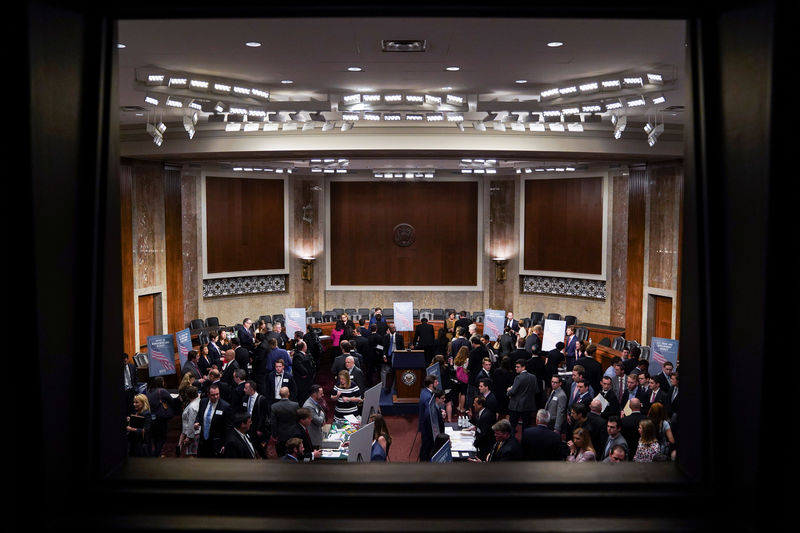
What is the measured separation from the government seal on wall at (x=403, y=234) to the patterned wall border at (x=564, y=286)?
374cm

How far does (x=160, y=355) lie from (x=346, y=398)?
390cm

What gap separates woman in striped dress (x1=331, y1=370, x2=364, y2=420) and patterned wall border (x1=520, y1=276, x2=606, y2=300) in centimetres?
1104

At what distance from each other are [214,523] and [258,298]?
1844cm

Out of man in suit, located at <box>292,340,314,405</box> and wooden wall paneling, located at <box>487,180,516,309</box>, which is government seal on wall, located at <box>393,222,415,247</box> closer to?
wooden wall paneling, located at <box>487,180,516,309</box>

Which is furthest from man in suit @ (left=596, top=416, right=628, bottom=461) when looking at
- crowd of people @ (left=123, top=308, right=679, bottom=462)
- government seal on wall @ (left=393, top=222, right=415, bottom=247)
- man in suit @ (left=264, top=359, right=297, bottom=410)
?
government seal on wall @ (left=393, top=222, right=415, bottom=247)

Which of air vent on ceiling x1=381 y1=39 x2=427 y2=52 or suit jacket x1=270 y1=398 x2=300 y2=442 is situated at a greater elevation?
air vent on ceiling x1=381 y1=39 x2=427 y2=52

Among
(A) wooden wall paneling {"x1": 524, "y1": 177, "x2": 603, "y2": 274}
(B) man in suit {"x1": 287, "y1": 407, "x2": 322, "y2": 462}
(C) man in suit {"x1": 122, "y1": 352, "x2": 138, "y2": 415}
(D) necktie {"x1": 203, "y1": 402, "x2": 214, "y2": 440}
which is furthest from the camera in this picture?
(A) wooden wall paneling {"x1": 524, "y1": 177, "x2": 603, "y2": 274}

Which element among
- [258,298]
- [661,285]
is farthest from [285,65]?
[258,298]

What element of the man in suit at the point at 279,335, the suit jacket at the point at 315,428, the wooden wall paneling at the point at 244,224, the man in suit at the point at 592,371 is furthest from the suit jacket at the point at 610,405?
the wooden wall paneling at the point at 244,224

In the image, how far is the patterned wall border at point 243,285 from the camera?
61.7ft

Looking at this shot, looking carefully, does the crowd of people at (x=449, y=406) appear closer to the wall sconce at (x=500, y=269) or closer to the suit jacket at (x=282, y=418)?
the suit jacket at (x=282, y=418)

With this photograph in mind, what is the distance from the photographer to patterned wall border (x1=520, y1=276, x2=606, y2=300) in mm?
18781
